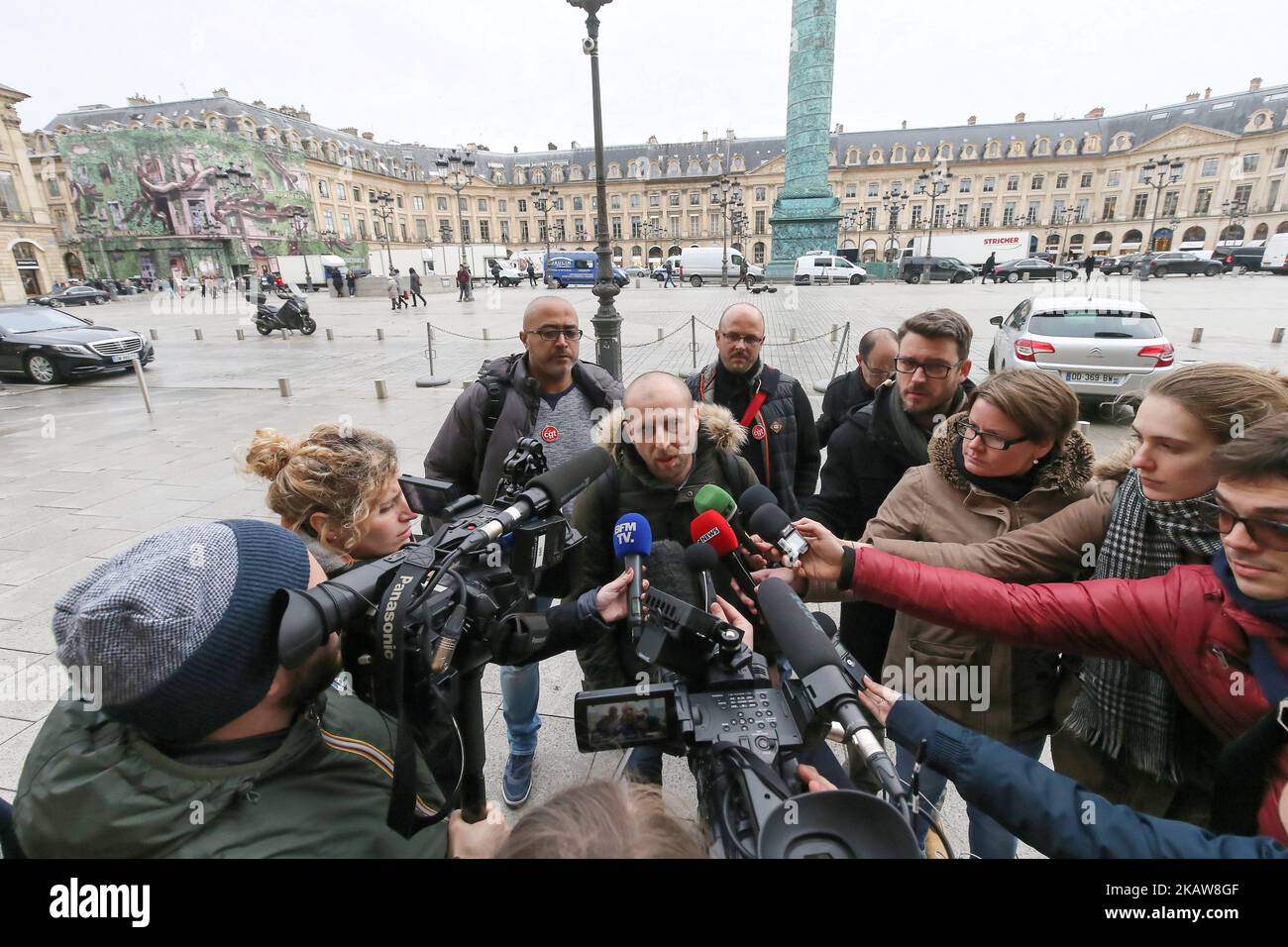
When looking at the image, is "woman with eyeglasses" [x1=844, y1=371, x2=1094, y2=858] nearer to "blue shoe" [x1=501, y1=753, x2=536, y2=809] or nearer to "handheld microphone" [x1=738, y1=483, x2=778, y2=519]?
"handheld microphone" [x1=738, y1=483, x2=778, y2=519]

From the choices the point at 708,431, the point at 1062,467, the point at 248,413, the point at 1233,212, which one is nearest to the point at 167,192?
the point at 248,413

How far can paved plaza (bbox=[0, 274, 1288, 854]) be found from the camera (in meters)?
3.54

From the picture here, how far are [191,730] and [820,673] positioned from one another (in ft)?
3.44

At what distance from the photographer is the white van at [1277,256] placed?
34.8m

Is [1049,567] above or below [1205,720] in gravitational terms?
above

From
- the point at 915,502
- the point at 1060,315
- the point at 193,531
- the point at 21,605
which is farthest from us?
the point at 1060,315

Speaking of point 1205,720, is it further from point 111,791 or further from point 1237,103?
point 1237,103

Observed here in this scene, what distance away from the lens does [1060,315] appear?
28.6 feet

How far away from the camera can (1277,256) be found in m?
35.2

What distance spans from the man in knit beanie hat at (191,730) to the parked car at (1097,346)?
9.23 m
